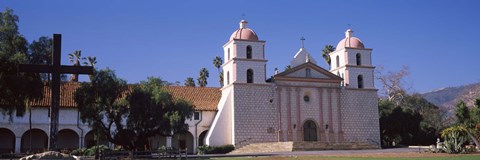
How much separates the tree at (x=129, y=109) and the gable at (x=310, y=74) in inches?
556

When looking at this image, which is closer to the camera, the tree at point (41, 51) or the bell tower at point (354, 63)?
the tree at point (41, 51)

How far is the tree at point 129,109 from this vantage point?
34281 millimetres

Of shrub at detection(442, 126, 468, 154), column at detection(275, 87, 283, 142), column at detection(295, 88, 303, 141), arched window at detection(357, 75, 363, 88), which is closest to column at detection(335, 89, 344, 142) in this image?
arched window at detection(357, 75, 363, 88)

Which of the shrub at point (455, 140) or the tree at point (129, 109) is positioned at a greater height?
the tree at point (129, 109)

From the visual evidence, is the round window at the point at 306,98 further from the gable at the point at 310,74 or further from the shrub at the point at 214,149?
the shrub at the point at 214,149

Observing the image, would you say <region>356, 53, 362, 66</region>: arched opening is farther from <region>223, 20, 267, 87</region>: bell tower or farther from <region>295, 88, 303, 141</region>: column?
<region>223, 20, 267, 87</region>: bell tower

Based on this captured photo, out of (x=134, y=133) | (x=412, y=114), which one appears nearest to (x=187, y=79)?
(x=412, y=114)

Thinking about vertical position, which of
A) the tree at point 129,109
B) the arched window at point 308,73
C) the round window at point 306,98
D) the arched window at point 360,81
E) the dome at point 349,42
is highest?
the dome at point 349,42

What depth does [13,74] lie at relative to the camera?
29656 mm

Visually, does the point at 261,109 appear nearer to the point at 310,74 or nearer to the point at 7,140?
the point at 310,74

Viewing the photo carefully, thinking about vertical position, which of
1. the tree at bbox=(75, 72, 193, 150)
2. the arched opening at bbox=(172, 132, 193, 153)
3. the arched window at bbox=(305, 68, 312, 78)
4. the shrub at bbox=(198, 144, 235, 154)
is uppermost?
the arched window at bbox=(305, 68, 312, 78)

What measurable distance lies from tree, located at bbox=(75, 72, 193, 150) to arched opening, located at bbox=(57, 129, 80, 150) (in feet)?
42.2

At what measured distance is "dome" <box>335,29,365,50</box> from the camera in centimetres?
5162

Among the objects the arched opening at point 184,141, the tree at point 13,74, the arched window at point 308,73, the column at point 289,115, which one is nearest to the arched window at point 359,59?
the arched window at point 308,73
